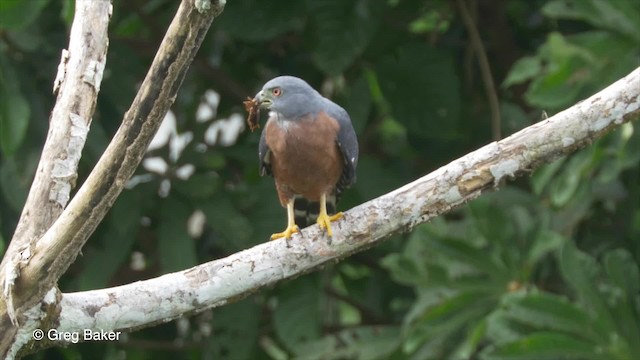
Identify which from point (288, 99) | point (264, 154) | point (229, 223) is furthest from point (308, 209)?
point (229, 223)

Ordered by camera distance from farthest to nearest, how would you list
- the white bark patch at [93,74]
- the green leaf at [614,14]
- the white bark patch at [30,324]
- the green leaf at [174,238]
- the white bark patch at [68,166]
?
1. the green leaf at [174,238]
2. the green leaf at [614,14]
3. the white bark patch at [93,74]
4. the white bark patch at [68,166]
5. the white bark patch at [30,324]

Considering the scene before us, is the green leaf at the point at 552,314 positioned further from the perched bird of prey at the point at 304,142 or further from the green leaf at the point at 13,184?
the green leaf at the point at 13,184

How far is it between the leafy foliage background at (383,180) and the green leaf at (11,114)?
0.01m

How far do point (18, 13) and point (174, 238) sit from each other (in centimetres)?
149

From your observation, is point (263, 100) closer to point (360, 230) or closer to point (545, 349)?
point (360, 230)

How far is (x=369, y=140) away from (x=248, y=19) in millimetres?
1243

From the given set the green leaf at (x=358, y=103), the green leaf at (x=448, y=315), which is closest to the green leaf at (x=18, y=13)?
the green leaf at (x=358, y=103)

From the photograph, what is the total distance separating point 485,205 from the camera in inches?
220

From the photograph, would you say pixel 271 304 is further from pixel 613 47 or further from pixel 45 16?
pixel 613 47

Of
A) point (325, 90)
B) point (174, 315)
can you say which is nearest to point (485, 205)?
point (325, 90)

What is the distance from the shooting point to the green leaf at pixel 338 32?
18.8 feet

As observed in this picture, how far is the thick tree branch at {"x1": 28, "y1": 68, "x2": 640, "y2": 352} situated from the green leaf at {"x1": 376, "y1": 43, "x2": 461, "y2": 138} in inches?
93.8

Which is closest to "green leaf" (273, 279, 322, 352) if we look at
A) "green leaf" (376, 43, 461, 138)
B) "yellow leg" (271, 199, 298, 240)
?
"green leaf" (376, 43, 461, 138)

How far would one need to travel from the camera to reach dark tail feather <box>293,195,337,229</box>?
467 cm
